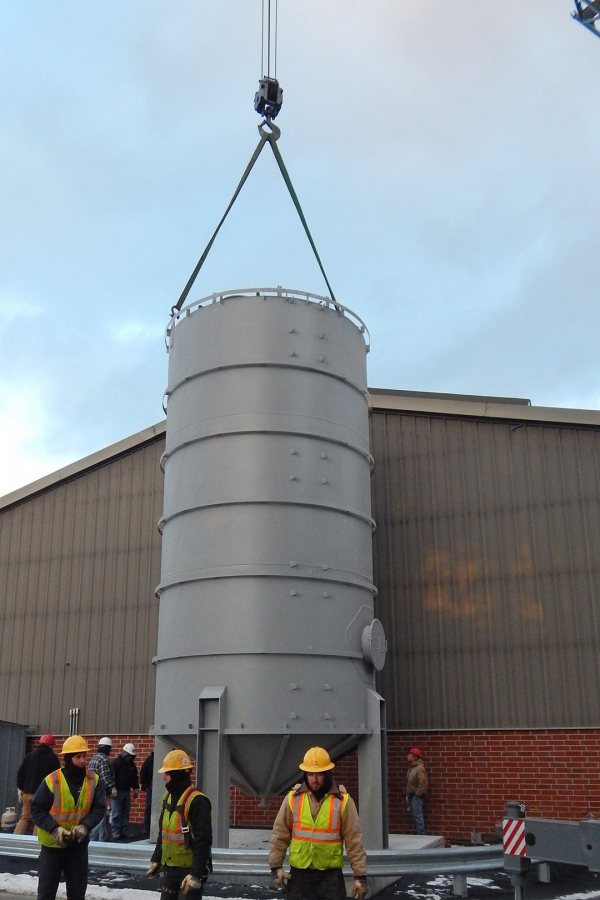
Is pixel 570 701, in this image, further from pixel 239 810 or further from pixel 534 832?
pixel 534 832

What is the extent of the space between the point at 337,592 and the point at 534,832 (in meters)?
4.78

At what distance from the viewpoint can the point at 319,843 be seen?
5875 mm

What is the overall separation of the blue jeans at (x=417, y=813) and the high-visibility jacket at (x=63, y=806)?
8.84 meters

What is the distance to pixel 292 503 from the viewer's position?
10680 mm

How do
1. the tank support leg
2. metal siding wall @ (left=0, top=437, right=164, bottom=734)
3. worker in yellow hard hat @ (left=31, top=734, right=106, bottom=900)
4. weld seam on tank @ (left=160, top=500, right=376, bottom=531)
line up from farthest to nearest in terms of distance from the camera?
metal siding wall @ (left=0, top=437, right=164, bottom=734) → weld seam on tank @ (left=160, top=500, right=376, bottom=531) → the tank support leg → worker in yellow hard hat @ (left=31, top=734, right=106, bottom=900)

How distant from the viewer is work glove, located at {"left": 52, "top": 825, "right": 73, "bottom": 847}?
22.0 ft

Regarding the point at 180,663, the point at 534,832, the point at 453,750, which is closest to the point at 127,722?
the point at 453,750

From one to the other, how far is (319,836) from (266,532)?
4959 millimetres

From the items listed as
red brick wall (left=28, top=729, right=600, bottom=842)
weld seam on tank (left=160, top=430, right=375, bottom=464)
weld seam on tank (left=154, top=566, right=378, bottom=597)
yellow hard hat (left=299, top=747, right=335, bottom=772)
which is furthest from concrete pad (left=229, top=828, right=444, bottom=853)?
yellow hard hat (left=299, top=747, right=335, bottom=772)

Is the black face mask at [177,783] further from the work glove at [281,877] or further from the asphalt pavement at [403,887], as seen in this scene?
the asphalt pavement at [403,887]

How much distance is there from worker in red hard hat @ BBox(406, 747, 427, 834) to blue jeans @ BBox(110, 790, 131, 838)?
4.86 meters

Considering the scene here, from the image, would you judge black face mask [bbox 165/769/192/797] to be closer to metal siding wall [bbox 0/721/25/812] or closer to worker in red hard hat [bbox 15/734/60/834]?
worker in red hard hat [bbox 15/734/60/834]

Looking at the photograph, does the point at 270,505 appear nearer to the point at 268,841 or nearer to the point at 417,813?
the point at 268,841

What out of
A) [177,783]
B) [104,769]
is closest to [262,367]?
[177,783]
